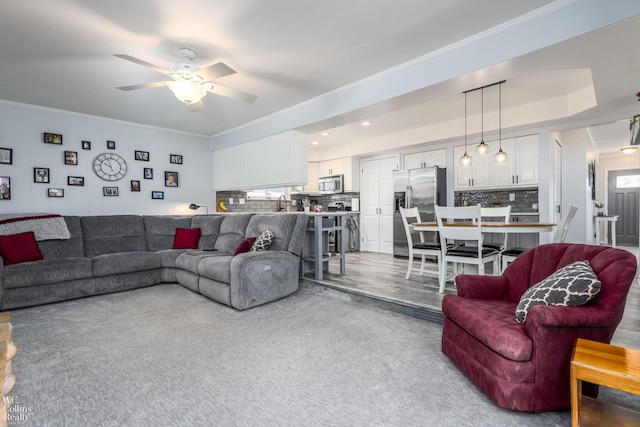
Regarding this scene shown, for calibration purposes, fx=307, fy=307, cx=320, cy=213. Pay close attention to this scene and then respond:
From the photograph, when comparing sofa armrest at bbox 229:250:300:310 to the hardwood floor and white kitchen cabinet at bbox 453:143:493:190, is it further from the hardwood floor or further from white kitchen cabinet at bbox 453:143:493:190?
white kitchen cabinet at bbox 453:143:493:190

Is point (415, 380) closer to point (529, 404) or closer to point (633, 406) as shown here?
point (529, 404)

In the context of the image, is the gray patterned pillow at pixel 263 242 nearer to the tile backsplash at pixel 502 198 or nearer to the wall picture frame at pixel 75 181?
the wall picture frame at pixel 75 181

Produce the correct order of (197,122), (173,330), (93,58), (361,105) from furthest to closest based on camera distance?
(197,122) < (361,105) < (93,58) < (173,330)

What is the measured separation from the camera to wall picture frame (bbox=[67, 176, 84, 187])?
180 inches

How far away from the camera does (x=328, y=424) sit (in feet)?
4.97

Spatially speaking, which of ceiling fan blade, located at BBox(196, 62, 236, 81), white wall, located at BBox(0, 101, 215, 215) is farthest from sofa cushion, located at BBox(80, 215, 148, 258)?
ceiling fan blade, located at BBox(196, 62, 236, 81)

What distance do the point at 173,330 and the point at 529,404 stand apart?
2.64 meters

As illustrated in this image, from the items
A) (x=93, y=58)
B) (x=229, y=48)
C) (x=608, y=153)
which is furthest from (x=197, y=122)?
(x=608, y=153)

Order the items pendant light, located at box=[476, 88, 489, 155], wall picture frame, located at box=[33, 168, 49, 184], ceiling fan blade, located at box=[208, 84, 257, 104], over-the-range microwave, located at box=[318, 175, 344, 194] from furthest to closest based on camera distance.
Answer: over-the-range microwave, located at box=[318, 175, 344, 194] < wall picture frame, located at box=[33, 168, 49, 184] < pendant light, located at box=[476, 88, 489, 155] < ceiling fan blade, located at box=[208, 84, 257, 104]

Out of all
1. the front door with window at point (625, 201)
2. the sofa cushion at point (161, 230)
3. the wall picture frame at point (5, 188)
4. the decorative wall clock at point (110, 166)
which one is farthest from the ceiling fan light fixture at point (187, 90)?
the front door with window at point (625, 201)

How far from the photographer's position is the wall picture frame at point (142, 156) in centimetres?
519

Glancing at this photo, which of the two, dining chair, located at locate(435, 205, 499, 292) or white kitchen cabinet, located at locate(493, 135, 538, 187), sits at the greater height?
white kitchen cabinet, located at locate(493, 135, 538, 187)

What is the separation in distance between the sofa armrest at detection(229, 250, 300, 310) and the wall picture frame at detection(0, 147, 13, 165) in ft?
11.5

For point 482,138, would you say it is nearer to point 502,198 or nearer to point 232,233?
point 502,198
